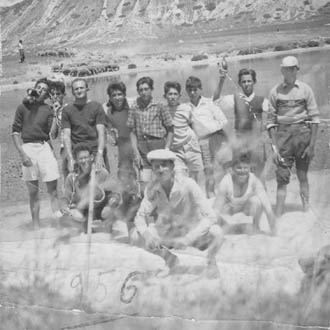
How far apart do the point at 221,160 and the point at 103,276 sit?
109cm

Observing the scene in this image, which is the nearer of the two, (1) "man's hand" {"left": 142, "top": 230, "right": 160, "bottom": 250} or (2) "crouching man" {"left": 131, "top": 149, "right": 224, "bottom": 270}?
Result: (2) "crouching man" {"left": 131, "top": 149, "right": 224, "bottom": 270}

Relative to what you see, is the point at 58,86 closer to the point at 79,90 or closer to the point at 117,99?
the point at 79,90

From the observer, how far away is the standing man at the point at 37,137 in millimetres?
4961

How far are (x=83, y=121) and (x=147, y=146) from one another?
17.0 inches

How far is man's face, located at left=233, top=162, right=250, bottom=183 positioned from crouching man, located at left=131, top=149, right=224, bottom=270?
0.25m

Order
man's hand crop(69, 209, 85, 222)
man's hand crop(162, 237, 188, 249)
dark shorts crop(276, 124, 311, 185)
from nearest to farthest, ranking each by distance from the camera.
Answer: dark shorts crop(276, 124, 311, 185) < man's hand crop(162, 237, 188, 249) < man's hand crop(69, 209, 85, 222)

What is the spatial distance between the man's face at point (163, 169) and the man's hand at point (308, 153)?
2.78 feet

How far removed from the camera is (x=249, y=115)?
15.7 ft

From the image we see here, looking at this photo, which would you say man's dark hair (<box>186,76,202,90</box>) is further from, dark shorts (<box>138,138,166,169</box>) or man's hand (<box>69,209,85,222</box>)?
man's hand (<box>69,209,85,222</box>)

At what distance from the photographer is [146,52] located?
5.08 meters

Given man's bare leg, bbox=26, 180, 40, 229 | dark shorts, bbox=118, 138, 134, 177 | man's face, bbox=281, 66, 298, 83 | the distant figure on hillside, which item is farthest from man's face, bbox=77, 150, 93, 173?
man's face, bbox=281, 66, 298, 83

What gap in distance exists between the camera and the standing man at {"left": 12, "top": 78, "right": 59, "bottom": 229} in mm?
4961

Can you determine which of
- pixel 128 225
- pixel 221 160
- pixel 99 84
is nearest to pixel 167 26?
pixel 99 84

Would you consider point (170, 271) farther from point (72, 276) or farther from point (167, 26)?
point (167, 26)
